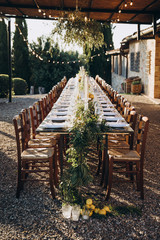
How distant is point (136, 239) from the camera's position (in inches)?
92.7

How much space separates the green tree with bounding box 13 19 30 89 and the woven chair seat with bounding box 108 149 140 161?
1819 centimetres

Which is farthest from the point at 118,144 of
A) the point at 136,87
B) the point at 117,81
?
the point at 117,81

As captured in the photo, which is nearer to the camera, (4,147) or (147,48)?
(4,147)

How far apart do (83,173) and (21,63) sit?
1872 centimetres

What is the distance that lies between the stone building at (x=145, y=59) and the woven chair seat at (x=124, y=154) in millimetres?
6347

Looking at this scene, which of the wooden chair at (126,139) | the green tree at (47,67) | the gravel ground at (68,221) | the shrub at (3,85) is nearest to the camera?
the gravel ground at (68,221)

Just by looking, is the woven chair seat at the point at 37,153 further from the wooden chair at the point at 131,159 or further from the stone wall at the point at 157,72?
the stone wall at the point at 157,72

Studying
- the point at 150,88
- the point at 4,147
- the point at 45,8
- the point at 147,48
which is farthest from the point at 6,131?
the point at 147,48

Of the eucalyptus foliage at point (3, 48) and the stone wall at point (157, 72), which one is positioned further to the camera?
the eucalyptus foliage at point (3, 48)

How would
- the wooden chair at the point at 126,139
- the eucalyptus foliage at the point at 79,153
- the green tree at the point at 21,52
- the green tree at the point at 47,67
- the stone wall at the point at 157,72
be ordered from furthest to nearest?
the green tree at the point at 21,52, the green tree at the point at 47,67, the stone wall at the point at 157,72, the wooden chair at the point at 126,139, the eucalyptus foliage at the point at 79,153

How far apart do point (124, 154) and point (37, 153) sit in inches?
38.4

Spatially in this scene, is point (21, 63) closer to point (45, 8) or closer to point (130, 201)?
point (45, 8)

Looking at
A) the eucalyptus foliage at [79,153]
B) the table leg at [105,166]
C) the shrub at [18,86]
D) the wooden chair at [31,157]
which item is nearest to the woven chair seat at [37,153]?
the wooden chair at [31,157]

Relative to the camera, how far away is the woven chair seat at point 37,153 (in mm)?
3053
